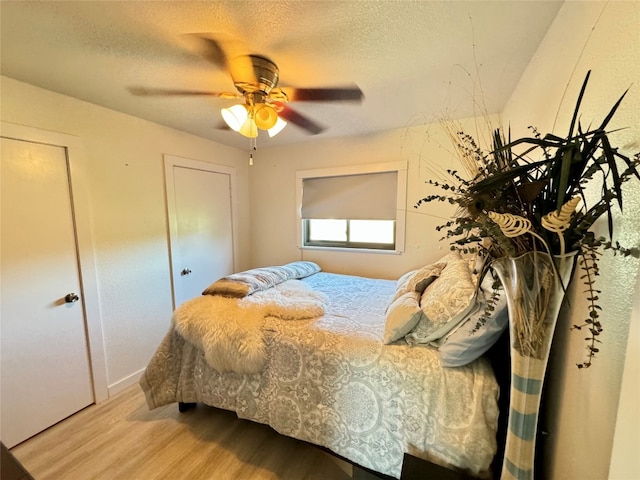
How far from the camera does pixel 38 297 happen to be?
191 cm

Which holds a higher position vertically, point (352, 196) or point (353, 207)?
point (352, 196)

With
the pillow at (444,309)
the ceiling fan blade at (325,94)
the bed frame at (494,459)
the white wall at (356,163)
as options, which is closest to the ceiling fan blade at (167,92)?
the ceiling fan blade at (325,94)

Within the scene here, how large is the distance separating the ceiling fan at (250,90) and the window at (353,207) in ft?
4.18

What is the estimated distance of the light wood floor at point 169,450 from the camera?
1596 millimetres

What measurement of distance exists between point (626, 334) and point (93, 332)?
10.3 ft

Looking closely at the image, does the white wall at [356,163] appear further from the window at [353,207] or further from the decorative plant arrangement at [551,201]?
the decorative plant arrangement at [551,201]

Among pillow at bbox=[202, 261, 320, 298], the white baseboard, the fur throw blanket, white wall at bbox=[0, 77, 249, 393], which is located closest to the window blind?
pillow at bbox=[202, 261, 320, 298]

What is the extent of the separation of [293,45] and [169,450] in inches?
103

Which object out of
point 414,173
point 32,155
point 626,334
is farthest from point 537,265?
point 32,155

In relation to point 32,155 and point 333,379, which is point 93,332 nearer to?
point 32,155

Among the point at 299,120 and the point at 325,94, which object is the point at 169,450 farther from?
the point at 299,120

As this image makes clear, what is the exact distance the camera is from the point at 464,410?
3.89ft

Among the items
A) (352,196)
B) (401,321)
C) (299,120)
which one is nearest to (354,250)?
(352,196)

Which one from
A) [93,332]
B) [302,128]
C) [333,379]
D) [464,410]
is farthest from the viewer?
[302,128]
